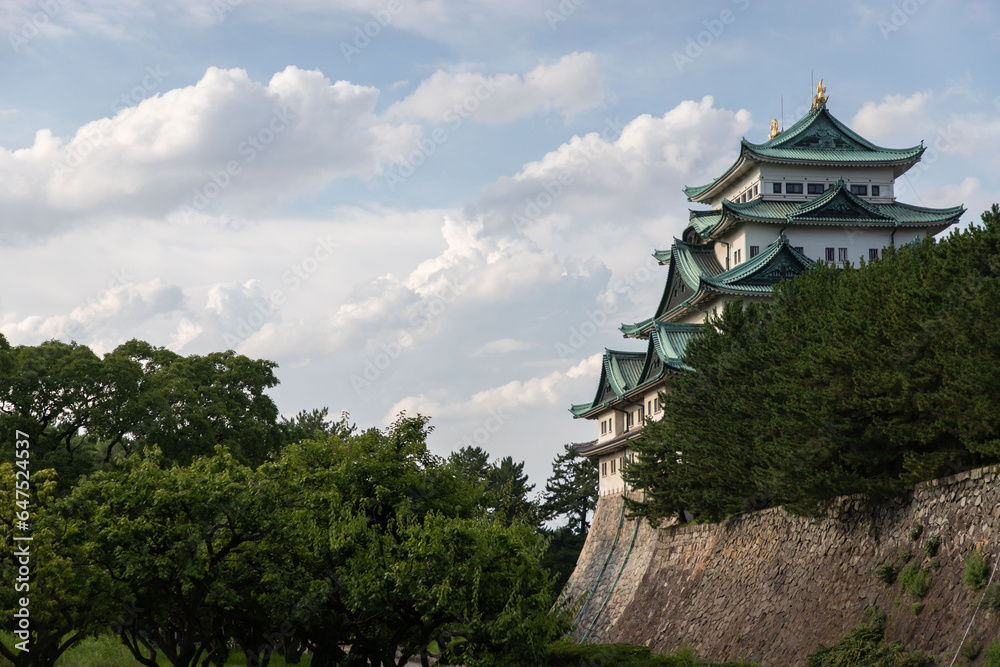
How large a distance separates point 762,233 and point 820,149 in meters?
8.01

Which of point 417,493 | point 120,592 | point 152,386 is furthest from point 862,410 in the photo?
point 152,386

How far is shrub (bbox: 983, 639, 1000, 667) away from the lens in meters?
17.7

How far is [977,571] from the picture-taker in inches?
792

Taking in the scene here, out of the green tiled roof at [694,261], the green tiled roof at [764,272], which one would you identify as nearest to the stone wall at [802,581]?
the green tiled roof at [764,272]

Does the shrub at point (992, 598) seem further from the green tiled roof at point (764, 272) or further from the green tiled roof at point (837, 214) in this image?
the green tiled roof at point (837, 214)

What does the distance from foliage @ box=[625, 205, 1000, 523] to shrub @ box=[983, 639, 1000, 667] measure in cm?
406

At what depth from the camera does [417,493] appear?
20.4 meters

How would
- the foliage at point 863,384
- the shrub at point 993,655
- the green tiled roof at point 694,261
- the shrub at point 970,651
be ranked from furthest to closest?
the green tiled roof at point 694,261
the foliage at point 863,384
the shrub at point 970,651
the shrub at point 993,655

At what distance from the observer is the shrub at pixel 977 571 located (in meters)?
20.0

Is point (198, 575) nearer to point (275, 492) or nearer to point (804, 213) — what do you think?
point (275, 492)

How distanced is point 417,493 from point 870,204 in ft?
125

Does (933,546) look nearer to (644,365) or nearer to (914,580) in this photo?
(914,580)

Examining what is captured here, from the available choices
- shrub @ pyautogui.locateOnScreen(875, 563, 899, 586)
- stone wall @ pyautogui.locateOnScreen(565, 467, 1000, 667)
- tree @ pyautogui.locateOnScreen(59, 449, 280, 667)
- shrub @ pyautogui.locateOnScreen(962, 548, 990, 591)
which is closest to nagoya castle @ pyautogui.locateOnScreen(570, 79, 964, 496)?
stone wall @ pyautogui.locateOnScreen(565, 467, 1000, 667)

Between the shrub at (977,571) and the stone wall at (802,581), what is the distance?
0.68 ft
